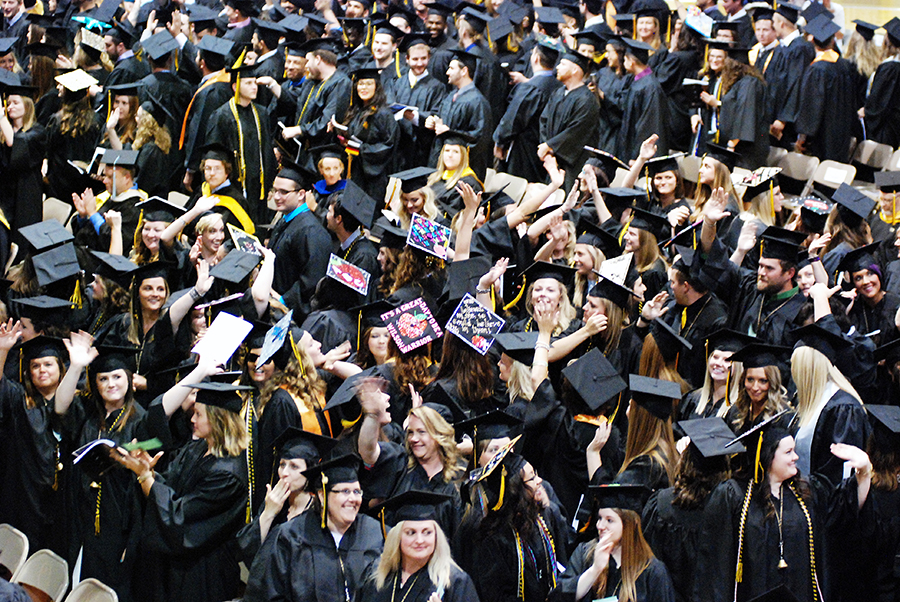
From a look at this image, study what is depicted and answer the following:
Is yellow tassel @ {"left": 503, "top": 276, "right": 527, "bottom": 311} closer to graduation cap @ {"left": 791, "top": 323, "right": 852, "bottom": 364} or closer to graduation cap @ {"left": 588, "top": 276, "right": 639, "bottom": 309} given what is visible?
graduation cap @ {"left": 588, "top": 276, "right": 639, "bottom": 309}

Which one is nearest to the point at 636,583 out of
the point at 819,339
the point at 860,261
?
the point at 819,339

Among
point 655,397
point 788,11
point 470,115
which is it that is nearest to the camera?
point 655,397

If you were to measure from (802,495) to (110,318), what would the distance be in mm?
4024

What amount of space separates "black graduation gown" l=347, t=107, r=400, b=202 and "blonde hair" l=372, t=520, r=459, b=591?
15.9ft

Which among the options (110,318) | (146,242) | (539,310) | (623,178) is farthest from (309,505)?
(623,178)

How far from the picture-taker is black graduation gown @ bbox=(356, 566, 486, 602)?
4867 millimetres

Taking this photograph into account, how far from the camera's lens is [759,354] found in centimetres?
593

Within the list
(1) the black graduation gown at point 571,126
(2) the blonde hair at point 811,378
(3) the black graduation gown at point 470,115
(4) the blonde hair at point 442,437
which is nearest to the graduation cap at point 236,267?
(4) the blonde hair at point 442,437

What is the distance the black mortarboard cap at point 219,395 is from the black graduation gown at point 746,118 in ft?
17.1

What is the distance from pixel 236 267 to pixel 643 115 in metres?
4.03

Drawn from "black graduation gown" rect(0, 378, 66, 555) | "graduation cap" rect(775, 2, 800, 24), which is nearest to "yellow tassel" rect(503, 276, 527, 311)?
"black graduation gown" rect(0, 378, 66, 555)

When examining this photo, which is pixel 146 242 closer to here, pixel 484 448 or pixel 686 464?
pixel 484 448

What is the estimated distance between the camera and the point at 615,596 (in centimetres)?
502

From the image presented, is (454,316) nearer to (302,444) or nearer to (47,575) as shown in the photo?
(302,444)
